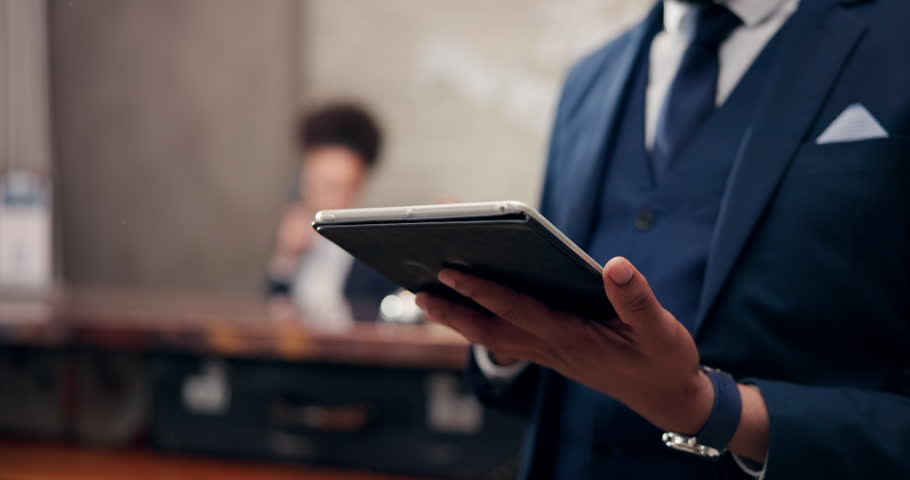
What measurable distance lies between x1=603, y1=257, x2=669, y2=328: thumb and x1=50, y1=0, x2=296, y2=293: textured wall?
116 inches

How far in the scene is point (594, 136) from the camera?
0.85 metres

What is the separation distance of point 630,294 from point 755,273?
25 cm

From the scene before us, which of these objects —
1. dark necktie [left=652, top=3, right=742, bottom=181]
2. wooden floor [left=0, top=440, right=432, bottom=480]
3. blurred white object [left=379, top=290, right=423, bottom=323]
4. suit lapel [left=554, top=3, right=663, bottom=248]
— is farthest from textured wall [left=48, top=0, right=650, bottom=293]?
dark necktie [left=652, top=3, right=742, bottom=181]

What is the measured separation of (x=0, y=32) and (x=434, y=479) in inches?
129

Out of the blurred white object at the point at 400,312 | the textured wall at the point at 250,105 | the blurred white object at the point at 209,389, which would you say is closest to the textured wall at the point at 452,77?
the textured wall at the point at 250,105

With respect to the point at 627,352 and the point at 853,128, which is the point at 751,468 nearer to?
the point at 627,352

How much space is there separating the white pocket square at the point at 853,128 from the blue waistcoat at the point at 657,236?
0.08 meters

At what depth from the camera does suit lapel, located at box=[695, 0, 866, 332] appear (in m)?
0.67

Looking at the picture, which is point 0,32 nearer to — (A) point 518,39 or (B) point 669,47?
(A) point 518,39

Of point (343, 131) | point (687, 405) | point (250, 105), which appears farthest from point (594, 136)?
point (250, 105)

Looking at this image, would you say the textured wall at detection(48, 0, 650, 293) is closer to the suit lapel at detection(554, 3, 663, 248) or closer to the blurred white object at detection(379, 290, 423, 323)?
the blurred white object at detection(379, 290, 423, 323)

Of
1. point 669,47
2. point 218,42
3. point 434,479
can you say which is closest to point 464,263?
point 669,47

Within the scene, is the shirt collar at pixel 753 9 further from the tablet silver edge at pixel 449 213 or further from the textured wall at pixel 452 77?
the textured wall at pixel 452 77

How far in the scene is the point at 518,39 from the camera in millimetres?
3047
